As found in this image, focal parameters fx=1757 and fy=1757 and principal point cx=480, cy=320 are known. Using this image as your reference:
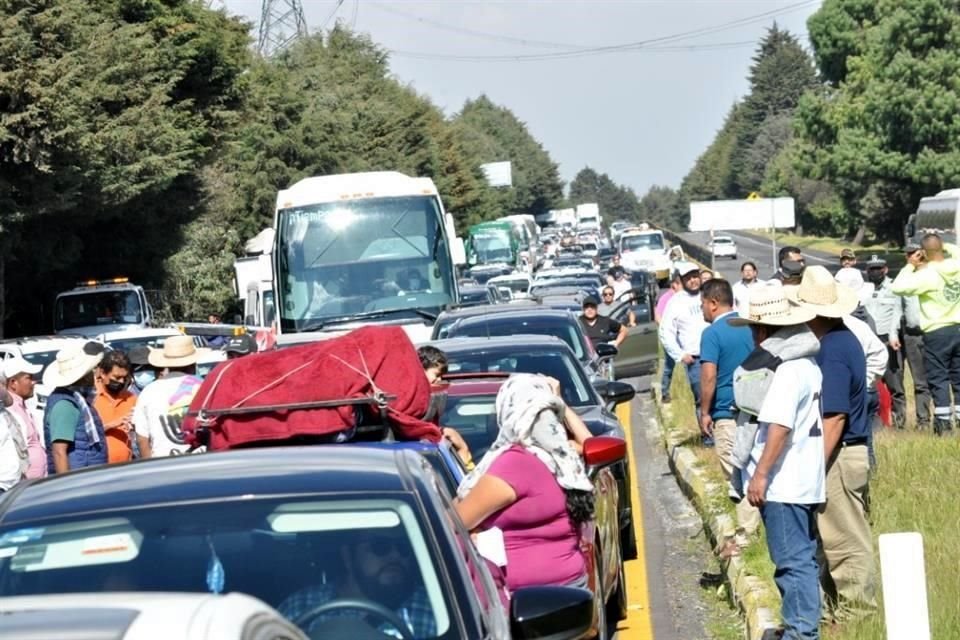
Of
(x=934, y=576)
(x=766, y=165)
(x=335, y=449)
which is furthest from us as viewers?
(x=766, y=165)

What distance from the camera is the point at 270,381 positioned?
23.8ft

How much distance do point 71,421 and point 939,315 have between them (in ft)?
25.8

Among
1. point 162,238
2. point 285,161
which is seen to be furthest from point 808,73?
point 162,238

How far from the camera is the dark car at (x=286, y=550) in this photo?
15.5ft

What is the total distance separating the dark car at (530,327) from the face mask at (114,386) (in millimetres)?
4214

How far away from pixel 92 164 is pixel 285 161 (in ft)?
99.7

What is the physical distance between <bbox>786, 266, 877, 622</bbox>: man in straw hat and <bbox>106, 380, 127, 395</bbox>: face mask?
16.6 feet

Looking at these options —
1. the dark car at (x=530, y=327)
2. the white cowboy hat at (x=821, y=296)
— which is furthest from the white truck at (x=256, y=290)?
the white cowboy hat at (x=821, y=296)

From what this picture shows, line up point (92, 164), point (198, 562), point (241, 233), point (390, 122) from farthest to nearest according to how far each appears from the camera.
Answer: point (390, 122)
point (241, 233)
point (92, 164)
point (198, 562)

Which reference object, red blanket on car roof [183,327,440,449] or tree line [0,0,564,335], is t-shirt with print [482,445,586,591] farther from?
tree line [0,0,564,335]

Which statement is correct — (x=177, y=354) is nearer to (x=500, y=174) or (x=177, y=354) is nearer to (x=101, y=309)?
(x=101, y=309)

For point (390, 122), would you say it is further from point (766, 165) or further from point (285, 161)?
point (766, 165)

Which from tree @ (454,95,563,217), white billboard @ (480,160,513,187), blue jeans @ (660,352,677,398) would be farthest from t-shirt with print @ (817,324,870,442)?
tree @ (454,95,563,217)

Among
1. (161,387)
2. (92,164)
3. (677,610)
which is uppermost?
(92,164)
